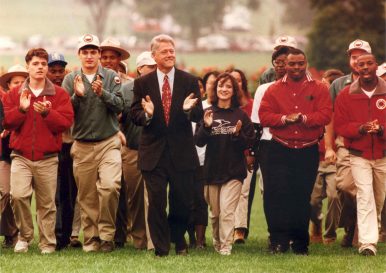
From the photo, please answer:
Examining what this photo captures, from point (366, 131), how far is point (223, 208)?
2009 millimetres

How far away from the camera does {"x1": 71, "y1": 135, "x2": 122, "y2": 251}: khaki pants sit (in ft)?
48.5

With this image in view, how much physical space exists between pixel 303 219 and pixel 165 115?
222 centimetres

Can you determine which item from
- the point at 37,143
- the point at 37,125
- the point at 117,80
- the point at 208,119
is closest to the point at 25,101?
the point at 37,125

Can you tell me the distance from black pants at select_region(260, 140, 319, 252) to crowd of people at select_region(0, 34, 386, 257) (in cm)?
1

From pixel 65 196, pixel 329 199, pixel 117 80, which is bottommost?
pixel 329 199

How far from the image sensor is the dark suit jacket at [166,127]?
1402 centimetres

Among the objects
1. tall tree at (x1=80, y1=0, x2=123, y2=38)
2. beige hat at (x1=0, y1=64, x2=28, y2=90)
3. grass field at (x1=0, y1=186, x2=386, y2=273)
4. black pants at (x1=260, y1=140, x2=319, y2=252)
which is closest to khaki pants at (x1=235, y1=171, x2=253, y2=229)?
grass field at (x1=0, y1=186, x2=386, y2=273)

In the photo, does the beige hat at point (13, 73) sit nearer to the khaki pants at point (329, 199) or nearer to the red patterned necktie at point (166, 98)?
the red patterned necktie at point (166, 98)

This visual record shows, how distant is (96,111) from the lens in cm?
1470

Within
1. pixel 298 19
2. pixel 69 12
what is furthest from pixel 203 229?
pixel 69 12

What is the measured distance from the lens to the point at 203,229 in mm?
15672

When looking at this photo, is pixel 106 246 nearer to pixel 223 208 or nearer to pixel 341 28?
pixel 223 208

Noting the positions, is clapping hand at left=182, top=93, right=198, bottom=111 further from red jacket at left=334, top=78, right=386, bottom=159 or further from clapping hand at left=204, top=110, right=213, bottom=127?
red jacket at left=334, top=78, right=386, bottom=159

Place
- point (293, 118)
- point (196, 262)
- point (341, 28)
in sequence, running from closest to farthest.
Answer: point (196, 262)
point (293, 118)
point (341, 28)
